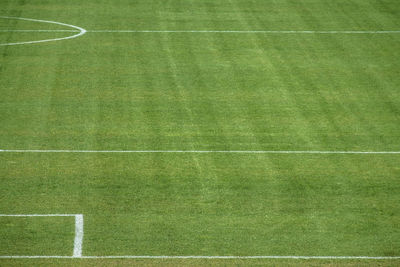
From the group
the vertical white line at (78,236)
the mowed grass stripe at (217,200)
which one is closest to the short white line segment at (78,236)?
the vertical white line at (78,236)

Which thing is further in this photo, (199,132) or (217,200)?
(199,132)

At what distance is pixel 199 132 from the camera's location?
16.4m

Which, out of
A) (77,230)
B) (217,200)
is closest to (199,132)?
(217,200)

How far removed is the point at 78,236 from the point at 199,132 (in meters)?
5.16

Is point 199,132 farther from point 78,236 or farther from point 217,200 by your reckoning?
point 78,236

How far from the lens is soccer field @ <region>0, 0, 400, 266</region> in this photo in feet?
38.7

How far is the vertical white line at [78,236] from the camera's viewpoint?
1127cm

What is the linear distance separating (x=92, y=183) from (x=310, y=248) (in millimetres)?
4173

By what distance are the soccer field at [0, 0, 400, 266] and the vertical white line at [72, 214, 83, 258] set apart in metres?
0.03

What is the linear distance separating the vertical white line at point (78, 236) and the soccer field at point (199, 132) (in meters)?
0.03

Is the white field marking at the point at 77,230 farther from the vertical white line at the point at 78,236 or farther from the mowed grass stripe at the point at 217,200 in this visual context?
the mowed grass stripe at the point at 217,200

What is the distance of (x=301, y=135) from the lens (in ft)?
53.4

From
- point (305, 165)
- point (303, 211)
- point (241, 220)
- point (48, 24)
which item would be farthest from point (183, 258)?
point (48, 24)

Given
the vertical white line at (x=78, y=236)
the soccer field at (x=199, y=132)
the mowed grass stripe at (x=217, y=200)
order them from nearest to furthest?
the vertical white line at (x=78, y=236), the mowed grass stripe at (x=217, y=200), the soccer field at (x=199, y=132)
